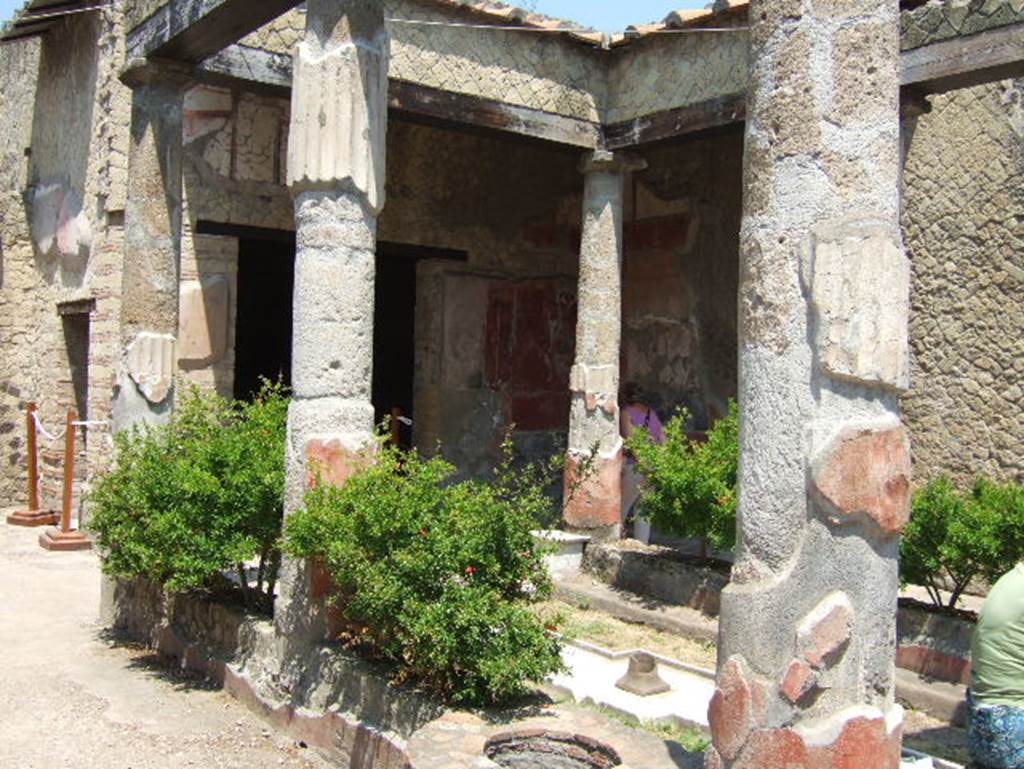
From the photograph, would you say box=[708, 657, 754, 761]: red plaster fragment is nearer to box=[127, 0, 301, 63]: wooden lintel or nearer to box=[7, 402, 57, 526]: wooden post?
box=[127, 0, 301, 63]: wooden lintel

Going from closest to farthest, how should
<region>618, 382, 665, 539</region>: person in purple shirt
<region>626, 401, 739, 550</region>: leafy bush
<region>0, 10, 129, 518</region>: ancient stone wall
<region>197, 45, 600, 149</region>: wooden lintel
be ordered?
<region>626, 401, 739, 550</region>: leafy bush → <region>197, 45, 600, 149</region>: wooden lintel → <region>618, 382, 665, 539</region>: person in purple shirt → <region>0, 10, 129, 518</region>: ancient stone wall

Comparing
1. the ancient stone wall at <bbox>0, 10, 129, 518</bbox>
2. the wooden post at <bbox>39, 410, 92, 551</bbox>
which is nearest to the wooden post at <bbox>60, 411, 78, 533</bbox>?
the wooden post at <bbox>39, 410, 92, 551</bbox>

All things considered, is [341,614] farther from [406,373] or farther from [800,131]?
[406,373]

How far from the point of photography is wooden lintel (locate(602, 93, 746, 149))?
7.68 metres

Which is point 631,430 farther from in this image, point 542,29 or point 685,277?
point 542,29

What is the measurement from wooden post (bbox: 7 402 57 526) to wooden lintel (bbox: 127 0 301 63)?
14.7 ft

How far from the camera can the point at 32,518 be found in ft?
32.7

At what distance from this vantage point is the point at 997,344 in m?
7.74

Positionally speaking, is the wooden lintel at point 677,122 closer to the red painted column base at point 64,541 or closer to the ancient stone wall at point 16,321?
the red painted column base at point 64,541

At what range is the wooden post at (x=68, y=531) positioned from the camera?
8.91 metres

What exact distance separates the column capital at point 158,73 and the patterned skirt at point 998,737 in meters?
5.69

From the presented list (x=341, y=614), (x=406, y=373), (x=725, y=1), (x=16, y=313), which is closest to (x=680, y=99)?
(x=725, y=1)

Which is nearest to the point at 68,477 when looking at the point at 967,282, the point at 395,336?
the point at 395,336

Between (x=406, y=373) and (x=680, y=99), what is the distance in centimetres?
384
